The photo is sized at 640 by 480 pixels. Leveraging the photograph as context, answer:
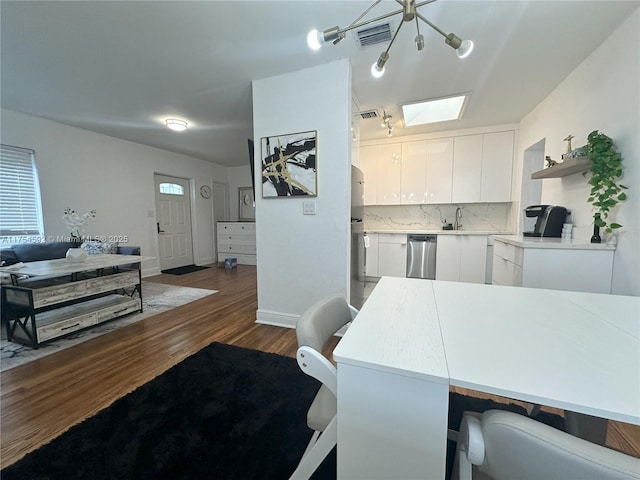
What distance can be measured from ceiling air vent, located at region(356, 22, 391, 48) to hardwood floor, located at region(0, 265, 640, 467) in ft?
8.13

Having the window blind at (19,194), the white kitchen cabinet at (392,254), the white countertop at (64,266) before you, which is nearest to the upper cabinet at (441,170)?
the white kitchen cabinet at (392,254)

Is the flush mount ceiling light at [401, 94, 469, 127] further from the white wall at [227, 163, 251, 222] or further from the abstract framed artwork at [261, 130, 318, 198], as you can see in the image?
the white wall at [227, 163, 251, 222]

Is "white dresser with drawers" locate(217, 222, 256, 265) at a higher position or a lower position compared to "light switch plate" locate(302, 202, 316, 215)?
lower

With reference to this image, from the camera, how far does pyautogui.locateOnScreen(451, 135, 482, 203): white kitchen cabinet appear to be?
382 cm

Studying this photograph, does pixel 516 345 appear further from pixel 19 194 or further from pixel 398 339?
pixel 19 194

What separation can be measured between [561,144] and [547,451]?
10.6 feet

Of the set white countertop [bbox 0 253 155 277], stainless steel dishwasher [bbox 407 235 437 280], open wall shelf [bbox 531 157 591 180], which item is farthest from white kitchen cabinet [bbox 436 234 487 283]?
white countertop [bbox 0 253 155 277]

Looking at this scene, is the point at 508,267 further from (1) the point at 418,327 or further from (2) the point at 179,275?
(2) the point at 179,275

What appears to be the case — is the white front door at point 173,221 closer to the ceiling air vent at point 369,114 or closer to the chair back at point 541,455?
the ceiling air vent at point 369,114

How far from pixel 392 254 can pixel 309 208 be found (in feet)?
7.22

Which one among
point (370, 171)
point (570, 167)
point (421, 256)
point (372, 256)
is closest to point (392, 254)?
point (372, 256)

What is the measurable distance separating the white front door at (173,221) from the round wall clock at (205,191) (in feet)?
1.03

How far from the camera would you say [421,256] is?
13.0 feet

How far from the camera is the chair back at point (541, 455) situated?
1.25ft
